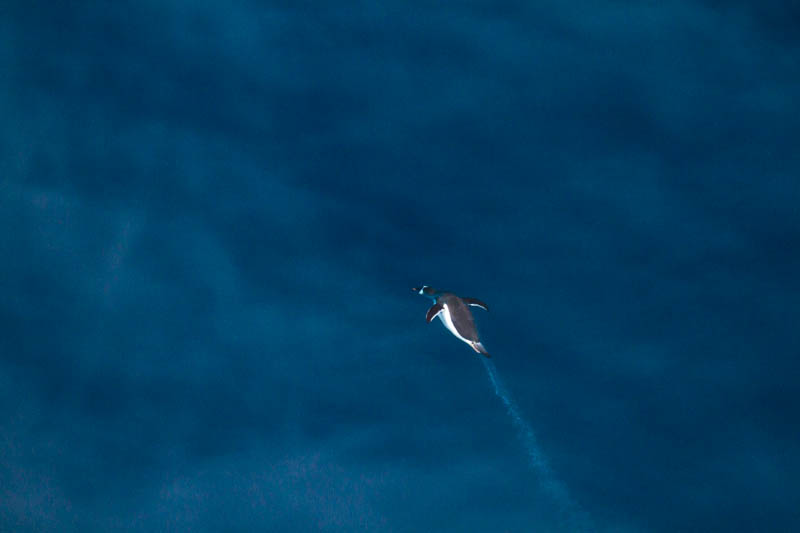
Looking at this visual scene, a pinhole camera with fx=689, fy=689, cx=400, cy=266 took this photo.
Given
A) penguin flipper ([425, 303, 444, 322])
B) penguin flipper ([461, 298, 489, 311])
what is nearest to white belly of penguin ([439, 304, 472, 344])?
penguin flipper ([425, 303, 444, 322])

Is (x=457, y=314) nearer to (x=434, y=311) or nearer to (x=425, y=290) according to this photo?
(x=434, y=311)

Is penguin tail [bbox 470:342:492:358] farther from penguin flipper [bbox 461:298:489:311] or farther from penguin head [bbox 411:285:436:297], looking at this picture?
penguin head [bbox 411:285:436:297]

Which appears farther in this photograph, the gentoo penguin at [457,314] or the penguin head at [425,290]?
the penguin head at [425,290]

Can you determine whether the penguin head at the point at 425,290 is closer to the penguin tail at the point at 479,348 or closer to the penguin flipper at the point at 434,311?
the penguin flipper at the point at 434,311

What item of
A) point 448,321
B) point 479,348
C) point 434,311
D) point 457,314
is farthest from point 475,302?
point 479,348

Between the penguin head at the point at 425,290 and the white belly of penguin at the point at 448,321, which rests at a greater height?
the penguin head at the point at 425,290

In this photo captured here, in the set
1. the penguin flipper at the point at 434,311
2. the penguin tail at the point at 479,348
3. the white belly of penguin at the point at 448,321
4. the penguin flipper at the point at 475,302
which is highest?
the penguin flipper at the point at 475,302

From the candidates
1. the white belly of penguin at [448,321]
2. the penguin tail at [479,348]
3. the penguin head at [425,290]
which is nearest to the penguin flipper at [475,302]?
the white belly of penguin at [448,321]

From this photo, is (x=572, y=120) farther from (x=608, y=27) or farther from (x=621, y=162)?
(x=608, y=27)
